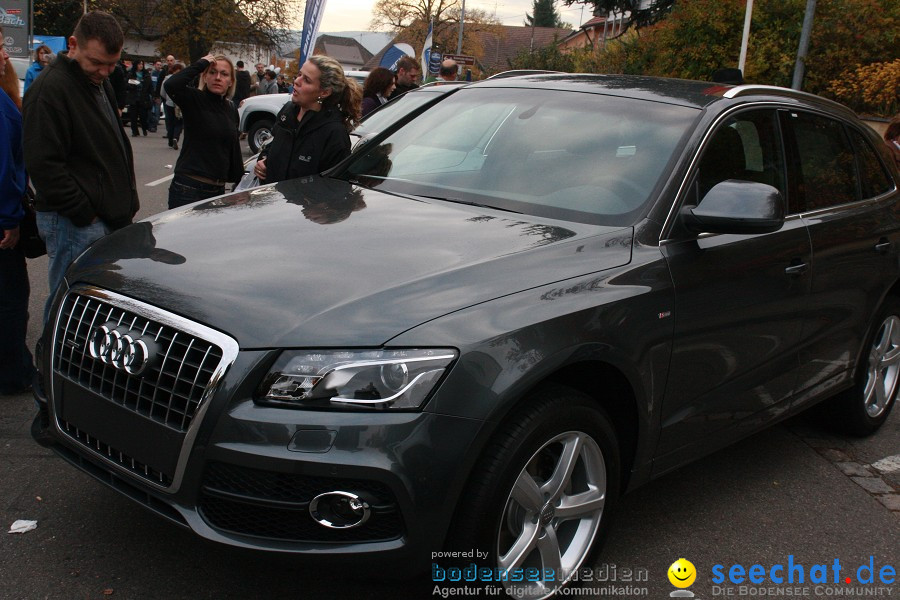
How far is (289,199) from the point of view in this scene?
151 inches

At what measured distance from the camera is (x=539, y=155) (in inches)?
152

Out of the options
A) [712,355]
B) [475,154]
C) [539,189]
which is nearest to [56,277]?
[475,154]

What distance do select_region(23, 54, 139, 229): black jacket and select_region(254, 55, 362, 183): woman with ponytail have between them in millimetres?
1013

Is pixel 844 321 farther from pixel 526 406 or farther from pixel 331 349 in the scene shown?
pixel 331 349

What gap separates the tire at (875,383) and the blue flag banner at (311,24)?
410 inches

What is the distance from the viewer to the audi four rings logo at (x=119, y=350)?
2721 millimetres

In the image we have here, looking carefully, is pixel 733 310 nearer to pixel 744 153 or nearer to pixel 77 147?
pixel 744 153

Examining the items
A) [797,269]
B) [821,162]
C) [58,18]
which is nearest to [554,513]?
[797,269]

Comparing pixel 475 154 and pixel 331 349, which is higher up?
pixel 475 154

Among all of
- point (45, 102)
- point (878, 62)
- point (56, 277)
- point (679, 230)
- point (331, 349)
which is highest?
point (878, 62)

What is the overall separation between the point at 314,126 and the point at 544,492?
10.4 feet

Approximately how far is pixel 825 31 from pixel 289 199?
54.3 ft

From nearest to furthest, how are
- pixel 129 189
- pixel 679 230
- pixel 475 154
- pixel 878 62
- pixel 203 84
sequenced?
1. pixel 679 230
2. pixel 475 154
3. pixel 129 189
4. pixel 203 84
5. pixel 878 62

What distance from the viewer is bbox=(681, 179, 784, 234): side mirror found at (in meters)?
3.35
